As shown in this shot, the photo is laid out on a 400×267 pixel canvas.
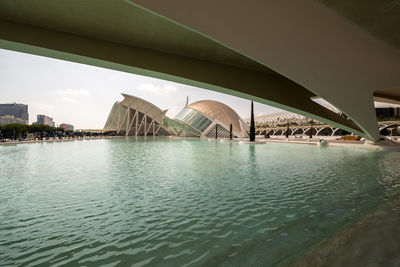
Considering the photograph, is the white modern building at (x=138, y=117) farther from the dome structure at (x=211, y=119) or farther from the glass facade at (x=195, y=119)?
the dome structure at (x=211, y=119)

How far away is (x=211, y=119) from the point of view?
2009 inches

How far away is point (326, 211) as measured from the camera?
13.5 feet

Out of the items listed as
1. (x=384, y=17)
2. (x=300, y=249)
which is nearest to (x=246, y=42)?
(x=300, y=249)

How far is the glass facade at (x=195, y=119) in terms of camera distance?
50.9 meters

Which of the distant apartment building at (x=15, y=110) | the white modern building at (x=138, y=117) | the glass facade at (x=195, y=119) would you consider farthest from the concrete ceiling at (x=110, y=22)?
the distant apartment building at (x=15, y=110)

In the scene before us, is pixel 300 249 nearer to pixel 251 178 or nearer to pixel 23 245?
pixel 23 245

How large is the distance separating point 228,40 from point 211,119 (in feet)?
155

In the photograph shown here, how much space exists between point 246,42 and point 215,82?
2710 millimetres

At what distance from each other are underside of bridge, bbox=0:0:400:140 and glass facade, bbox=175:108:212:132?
43026 mm

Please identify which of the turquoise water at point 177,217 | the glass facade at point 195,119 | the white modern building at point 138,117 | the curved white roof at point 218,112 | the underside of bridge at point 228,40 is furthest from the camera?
the white modern building at point 138,117

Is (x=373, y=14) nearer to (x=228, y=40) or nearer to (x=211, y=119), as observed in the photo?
(x=228, y=40)

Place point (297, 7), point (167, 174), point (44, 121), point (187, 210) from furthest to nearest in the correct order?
point (44, 121) < point (167, 174) < point (297, 7) < point (187, 210)

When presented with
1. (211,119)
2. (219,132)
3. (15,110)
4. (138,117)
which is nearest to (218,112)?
(211,119)

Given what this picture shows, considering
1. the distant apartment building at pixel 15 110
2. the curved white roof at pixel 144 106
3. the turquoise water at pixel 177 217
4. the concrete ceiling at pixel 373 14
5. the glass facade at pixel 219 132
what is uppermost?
the distant apartment building at pixel 15 110
